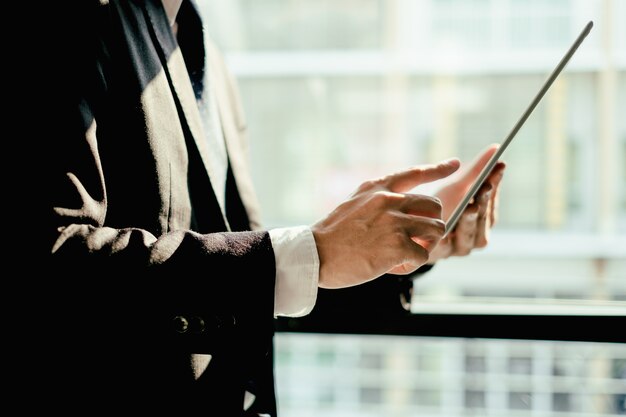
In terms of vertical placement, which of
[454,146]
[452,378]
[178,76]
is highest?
[178,76]

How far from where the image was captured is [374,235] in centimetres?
68

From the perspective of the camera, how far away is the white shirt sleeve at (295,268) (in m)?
0.68

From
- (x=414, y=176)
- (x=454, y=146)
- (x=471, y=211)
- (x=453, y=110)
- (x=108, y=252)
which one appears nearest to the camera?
(x=108, y=252)

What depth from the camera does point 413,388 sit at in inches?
91.0

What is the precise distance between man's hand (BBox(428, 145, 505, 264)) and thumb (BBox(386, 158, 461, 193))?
16 centimetres

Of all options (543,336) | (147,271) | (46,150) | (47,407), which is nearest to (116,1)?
(46,150)

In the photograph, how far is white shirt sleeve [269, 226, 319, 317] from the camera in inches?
26.8

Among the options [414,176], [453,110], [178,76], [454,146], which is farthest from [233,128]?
[453,110]

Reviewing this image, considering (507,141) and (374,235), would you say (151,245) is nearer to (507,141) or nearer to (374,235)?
(374,235)

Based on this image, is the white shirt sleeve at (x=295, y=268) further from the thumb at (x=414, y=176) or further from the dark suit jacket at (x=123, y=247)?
the thumb at (x=414, y=176)

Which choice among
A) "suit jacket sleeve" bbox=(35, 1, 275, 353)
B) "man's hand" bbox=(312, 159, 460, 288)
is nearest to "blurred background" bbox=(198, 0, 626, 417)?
"man's hand" bbox=(312, 159, 460, 288)

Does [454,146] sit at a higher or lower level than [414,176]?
lower

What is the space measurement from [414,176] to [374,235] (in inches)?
4.9

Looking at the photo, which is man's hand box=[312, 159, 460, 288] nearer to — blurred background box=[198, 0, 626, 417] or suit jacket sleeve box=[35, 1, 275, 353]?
suit jacket sleeve box=[35, 1, 275, 353]
